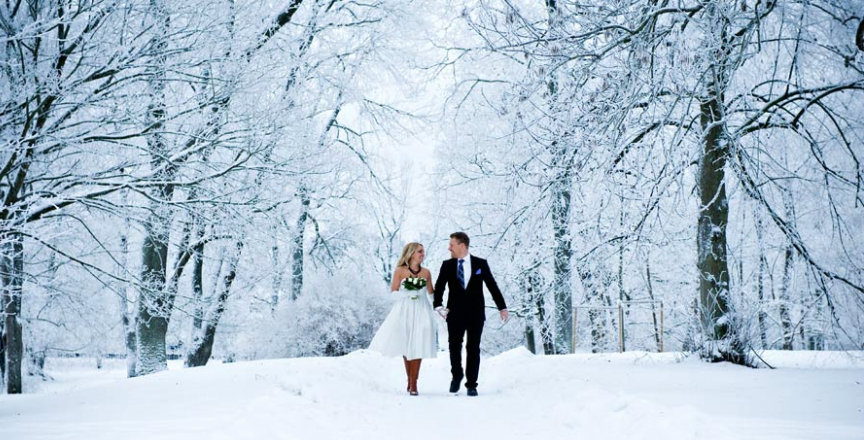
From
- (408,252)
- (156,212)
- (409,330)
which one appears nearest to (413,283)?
(408,252)

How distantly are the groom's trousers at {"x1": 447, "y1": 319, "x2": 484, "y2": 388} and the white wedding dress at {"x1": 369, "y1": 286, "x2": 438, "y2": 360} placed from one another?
0.85ft

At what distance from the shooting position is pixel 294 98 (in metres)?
9.89

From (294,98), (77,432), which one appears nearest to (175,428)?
(77,432)

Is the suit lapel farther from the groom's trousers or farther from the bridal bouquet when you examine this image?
the bridal bouquet

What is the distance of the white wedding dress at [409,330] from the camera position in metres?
8.59

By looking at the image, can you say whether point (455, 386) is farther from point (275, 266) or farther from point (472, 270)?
point (275, 266)

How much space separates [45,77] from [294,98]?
12.0ft

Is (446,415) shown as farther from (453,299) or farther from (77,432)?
(77,432)

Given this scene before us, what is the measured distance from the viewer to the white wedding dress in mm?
8586

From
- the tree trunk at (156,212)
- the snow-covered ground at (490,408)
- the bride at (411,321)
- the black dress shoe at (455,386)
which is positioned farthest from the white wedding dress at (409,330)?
the tree trunk at (156,212)

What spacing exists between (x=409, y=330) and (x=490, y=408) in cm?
196

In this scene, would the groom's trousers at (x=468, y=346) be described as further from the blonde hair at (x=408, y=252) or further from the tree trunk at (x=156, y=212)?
the tree trunk at (x=156, y=212)

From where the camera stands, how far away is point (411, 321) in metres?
8.75

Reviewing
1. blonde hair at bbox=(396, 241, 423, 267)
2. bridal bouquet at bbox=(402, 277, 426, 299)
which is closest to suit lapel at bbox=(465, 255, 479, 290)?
bridal bouquet at bbox=(402, 277, 426, 299)
